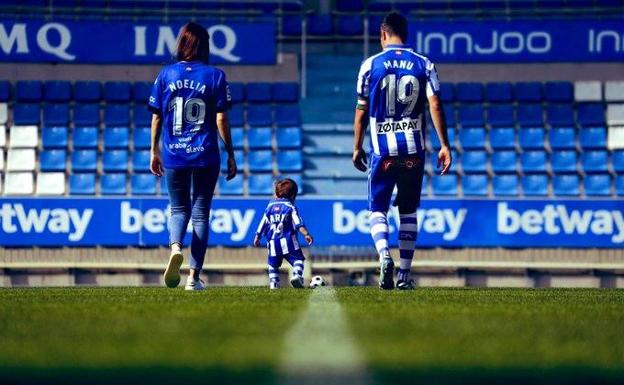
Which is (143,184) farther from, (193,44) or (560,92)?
(193,44)

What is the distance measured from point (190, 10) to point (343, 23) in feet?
8.08

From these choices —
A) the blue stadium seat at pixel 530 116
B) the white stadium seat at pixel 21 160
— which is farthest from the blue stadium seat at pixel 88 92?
the blue stadium seat at pixel 530 116

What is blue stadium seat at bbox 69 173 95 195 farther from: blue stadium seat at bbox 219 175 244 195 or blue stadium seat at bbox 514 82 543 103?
blue stadium seat at bbox 514 82 543 103

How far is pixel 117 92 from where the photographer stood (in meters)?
19.3

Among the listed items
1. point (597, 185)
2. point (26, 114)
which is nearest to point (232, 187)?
point (26, 114)

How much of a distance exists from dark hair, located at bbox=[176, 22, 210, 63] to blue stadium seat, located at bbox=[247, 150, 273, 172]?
31.6 ft

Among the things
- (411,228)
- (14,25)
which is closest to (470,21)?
(14,25)

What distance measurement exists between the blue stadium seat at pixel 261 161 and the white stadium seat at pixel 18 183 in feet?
10.6

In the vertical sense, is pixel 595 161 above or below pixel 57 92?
below

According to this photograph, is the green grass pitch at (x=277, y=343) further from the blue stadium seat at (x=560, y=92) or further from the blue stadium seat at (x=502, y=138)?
the blue stadium seat at (x=560, y=92)

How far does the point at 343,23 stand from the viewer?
19.9 m

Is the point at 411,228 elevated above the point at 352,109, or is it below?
below

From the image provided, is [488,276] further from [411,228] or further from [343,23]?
[411,228]

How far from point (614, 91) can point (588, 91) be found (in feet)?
1.41
